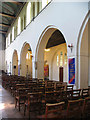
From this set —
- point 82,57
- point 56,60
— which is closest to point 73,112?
point 82,57

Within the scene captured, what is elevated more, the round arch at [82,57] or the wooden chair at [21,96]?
the round arch at [82,57]

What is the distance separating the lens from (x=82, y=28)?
222 inches

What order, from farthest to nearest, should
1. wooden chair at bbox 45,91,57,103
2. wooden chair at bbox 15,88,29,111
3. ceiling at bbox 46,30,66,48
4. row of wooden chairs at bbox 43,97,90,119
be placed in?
ceiling at bbox 46,30,66,48 < wooden chair at bbox 15,88,29,111 < wooden chair at bbox 45,91,57,103 < row of wooden chairs at bbox 43,97,90,119

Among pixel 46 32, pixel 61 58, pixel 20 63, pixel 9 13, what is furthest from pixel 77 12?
pixel 9 13

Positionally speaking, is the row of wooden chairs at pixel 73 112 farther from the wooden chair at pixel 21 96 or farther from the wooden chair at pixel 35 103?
the wooden chair at pixel 21 96

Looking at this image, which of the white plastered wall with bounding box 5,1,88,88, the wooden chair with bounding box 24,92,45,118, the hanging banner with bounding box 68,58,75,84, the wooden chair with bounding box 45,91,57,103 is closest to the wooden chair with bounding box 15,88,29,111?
the wooden chair with bounding box 24,92,45,118

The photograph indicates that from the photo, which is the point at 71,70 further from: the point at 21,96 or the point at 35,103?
the point at 35,103

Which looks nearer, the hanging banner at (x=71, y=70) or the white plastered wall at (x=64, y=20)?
the white plastered wall at (x=64, y=20)

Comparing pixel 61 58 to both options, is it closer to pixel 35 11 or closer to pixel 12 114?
pixel 35 11

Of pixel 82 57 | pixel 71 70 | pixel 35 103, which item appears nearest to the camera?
pixel 35 103

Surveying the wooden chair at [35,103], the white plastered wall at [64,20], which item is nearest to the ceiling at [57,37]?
the white plastered wall at [64,20]

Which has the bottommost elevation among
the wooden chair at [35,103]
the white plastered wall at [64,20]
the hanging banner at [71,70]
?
the wooden chair at [35,103]

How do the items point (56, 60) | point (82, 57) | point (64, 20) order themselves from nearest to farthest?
point (82, 57) < point (64, 20) < point (56, 60)

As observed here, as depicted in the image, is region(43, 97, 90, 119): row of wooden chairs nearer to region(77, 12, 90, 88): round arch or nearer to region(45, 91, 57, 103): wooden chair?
region(45, 91, 57, 103): wooden chair
